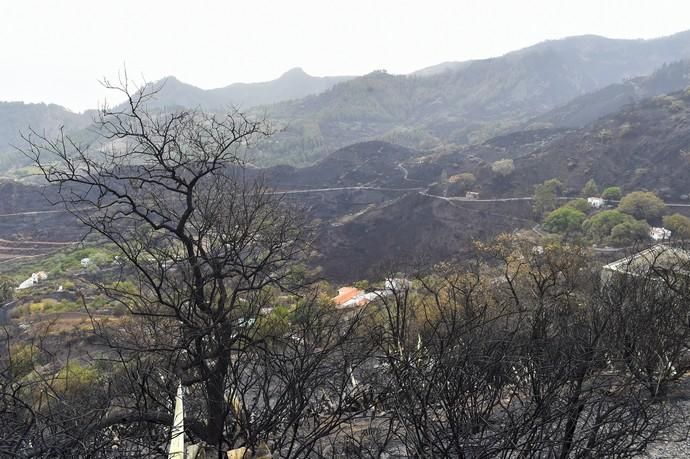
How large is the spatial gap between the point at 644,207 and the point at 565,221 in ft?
19.9

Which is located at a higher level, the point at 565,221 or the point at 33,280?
the point at 565,221

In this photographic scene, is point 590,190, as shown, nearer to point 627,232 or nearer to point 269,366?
point 627,232

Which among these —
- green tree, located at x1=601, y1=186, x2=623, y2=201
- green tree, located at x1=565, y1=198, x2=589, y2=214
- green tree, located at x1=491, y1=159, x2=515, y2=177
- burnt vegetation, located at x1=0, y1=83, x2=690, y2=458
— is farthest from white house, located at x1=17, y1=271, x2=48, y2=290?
green tree, located at x1=601, y1=186, x2=623, y2=201

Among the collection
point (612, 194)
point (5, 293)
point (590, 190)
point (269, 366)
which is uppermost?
point (269, 366)

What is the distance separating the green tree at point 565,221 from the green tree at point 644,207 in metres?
3.39

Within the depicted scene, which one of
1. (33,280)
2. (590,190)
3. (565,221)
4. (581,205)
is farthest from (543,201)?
(33,280)

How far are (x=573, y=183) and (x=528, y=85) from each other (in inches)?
5844

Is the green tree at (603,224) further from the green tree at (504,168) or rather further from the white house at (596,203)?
the green tree at (504,168)

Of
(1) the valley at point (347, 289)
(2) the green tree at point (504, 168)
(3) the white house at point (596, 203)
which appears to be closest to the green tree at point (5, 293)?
(1) the valley at point (347, 289)

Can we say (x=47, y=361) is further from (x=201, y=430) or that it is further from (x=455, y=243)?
(x=455, y=243)

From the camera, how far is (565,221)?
108 feet

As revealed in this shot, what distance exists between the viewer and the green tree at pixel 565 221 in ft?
106

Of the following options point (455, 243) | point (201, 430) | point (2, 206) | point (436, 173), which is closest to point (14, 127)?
point (2, 206)

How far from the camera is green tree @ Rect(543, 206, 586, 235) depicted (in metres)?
32.3
